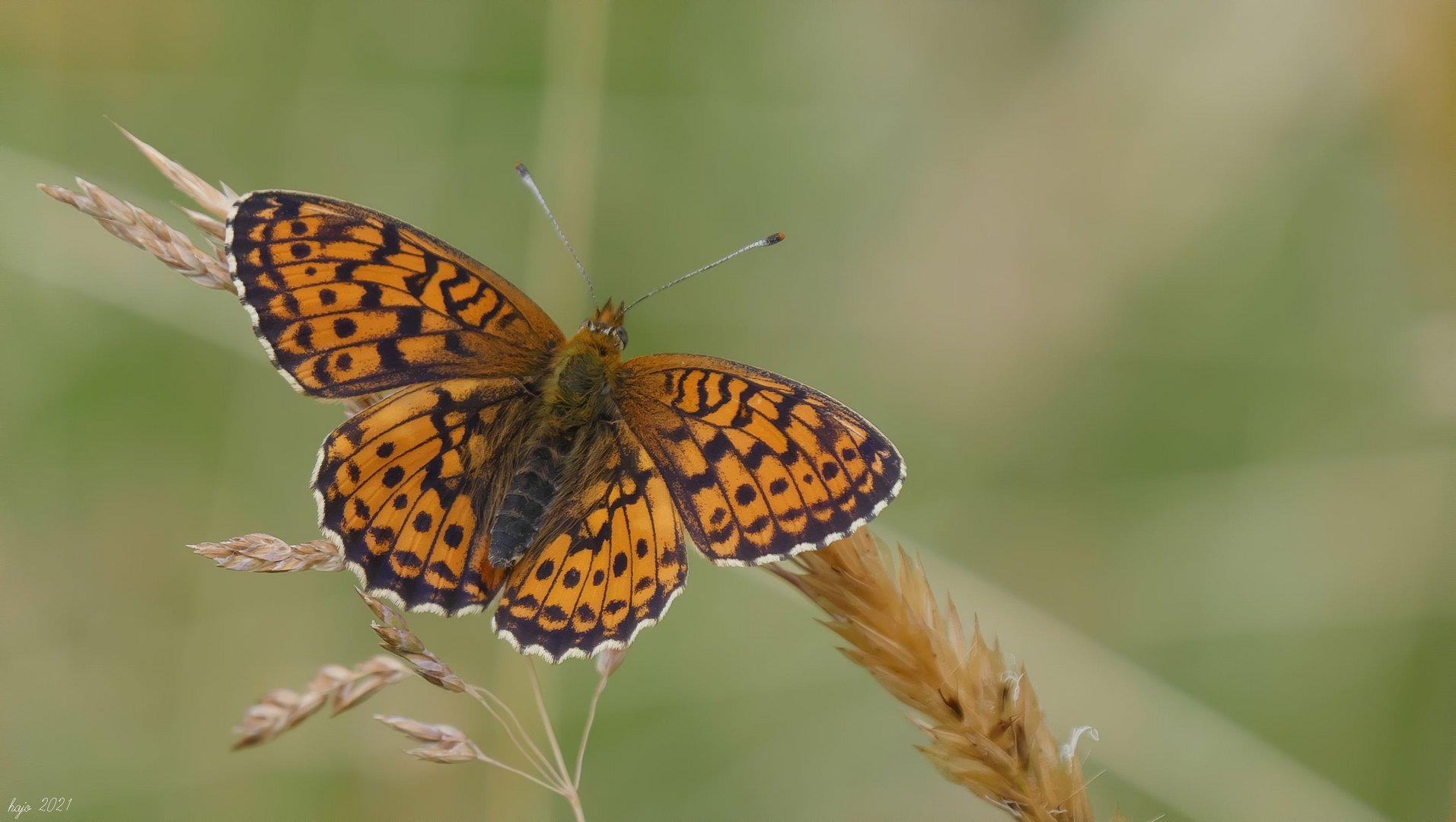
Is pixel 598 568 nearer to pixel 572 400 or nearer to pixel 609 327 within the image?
pixel 572 400

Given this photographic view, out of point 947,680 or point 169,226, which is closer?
point 947,680

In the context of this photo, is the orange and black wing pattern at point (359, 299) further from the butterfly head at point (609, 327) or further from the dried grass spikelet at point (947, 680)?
the dried grass spikelet at point (947, 680)

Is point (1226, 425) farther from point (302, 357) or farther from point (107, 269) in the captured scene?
point (107, 269)

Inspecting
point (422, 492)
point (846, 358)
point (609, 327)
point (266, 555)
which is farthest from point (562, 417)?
point (846, 358)

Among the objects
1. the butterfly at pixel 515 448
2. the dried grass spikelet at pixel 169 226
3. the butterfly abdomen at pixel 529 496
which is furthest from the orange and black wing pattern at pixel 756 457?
the dried grass spikelet at pixel 169 226

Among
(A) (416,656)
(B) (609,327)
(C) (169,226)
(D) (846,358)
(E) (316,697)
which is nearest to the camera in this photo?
(E) (316,697)

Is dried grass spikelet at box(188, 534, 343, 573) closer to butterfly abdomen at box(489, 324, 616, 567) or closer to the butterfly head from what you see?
butterfly abdomen at box(489, 324, 616, 567)
